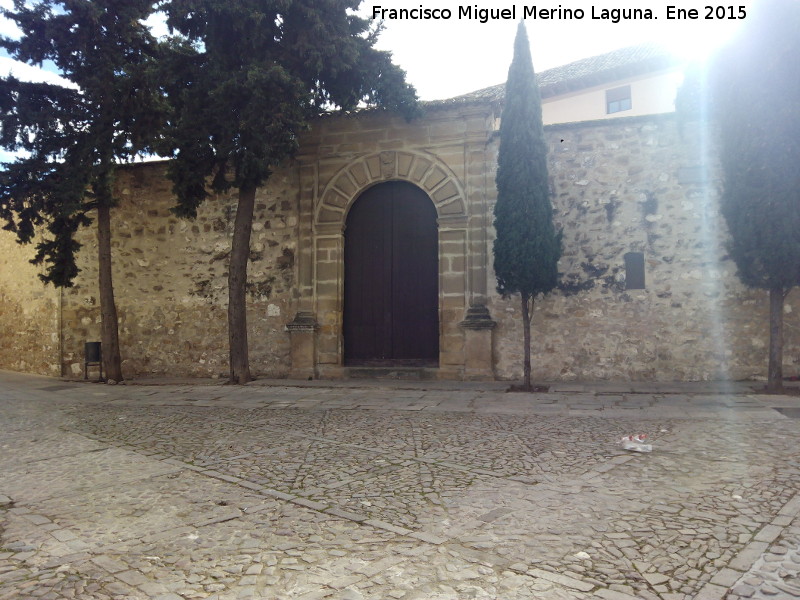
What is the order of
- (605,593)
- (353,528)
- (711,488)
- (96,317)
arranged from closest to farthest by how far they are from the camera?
Result: (605,593)
(353,528)
(711,488)
(96,317)

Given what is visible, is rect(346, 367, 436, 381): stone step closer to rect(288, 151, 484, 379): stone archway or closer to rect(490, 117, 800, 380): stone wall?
rect(288, 151, 484, 379): stone archway

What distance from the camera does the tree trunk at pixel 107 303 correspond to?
33.8 ft

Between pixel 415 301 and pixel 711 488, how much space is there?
6786 millimetres

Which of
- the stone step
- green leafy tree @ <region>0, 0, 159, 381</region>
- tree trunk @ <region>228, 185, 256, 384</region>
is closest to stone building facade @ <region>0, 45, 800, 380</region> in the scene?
the stone step

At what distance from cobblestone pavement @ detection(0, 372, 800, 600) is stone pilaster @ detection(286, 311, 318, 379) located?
144 inches

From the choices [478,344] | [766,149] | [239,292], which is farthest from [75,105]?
[766,149]

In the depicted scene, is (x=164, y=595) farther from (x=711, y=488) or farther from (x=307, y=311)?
(x=307, y=311)

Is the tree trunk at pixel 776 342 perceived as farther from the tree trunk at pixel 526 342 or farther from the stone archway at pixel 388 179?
the stone archway at pixel 388 179

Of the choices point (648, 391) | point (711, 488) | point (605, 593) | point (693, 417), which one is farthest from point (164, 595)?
point (648, 391)

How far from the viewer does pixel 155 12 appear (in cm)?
989

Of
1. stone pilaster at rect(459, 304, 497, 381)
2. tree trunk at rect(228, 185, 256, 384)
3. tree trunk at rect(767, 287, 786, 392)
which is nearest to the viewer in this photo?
tree trunk at rect(767, 287, 786, 392)

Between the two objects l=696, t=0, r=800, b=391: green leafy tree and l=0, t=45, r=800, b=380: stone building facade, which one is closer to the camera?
l=696, t=0, r=800, b=391: green leafy tree

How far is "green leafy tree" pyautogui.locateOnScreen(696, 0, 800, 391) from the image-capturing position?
284 inches

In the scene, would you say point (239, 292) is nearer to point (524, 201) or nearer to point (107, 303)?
point (107, 303)
